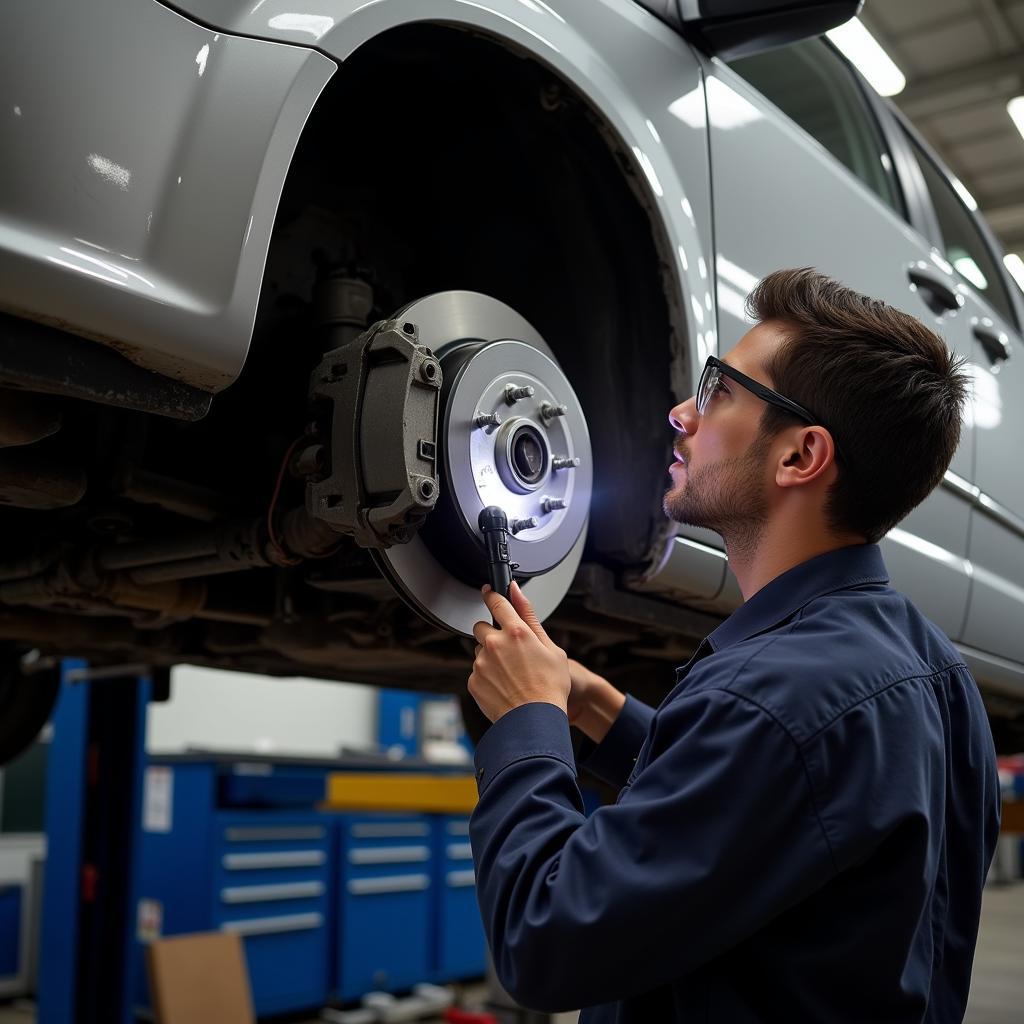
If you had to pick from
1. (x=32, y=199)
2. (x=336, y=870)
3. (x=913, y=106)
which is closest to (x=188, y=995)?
(x=336, y=870)

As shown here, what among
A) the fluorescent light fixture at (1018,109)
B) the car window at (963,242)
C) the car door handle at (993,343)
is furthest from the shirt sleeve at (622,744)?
the fluorescent light fixture at (1018,109)

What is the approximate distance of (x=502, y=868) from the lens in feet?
2.29

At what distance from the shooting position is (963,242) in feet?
8.03

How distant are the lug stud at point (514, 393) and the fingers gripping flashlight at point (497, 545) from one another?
106 mm

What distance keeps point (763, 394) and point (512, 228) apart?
1.54ft

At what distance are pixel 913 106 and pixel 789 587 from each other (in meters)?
6.55

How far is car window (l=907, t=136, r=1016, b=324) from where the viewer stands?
2.27 meters

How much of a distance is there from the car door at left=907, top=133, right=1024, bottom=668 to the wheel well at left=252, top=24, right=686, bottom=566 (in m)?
0.81

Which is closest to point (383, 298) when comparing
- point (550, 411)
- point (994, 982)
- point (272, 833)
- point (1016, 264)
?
point (550, 411)

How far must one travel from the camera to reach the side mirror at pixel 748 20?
1092 millimetres

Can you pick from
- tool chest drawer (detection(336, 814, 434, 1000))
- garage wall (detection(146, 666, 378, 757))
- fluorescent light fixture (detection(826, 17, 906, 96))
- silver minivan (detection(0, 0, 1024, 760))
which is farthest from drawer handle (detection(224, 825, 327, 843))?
fluorescent light fixture (detection(826, 17, 906, 96))

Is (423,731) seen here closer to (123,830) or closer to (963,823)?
(123,830)

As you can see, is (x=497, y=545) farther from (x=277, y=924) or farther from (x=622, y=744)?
(x=277, y=924)

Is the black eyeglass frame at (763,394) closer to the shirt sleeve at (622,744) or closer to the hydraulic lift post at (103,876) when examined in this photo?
the shirt sleeve at (622,744)
